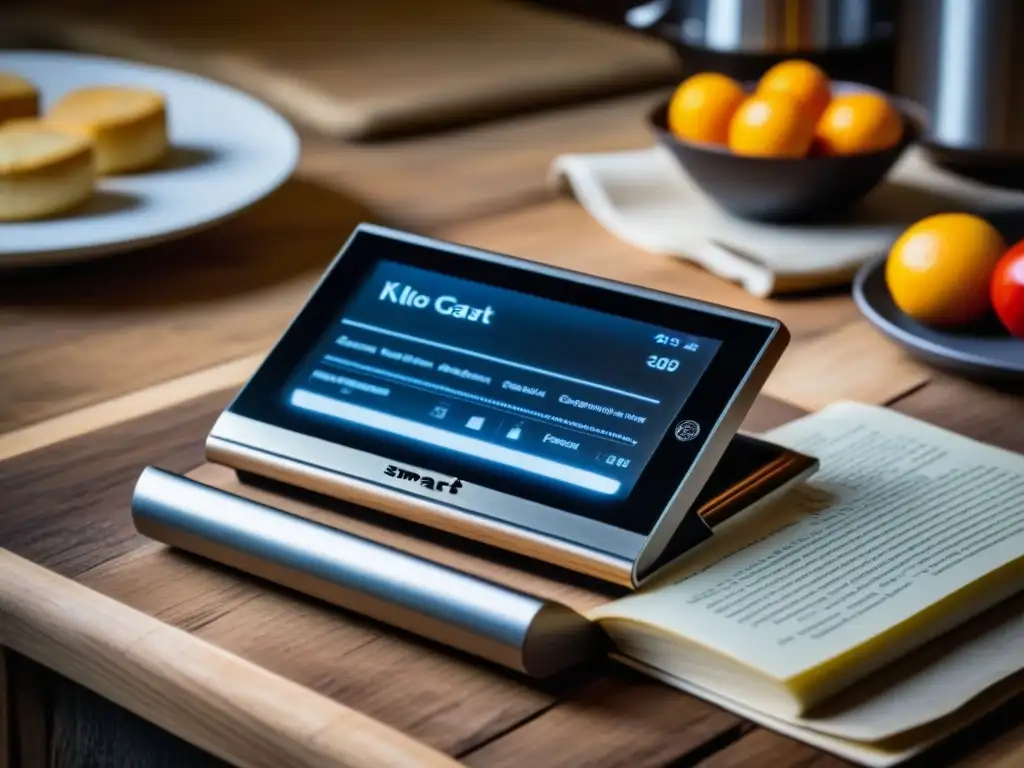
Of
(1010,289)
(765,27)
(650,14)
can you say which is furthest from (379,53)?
(1010,289)

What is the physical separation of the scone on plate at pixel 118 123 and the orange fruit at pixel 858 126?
0.51 metres

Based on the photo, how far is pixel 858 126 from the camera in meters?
1.13

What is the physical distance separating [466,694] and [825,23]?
104 cm

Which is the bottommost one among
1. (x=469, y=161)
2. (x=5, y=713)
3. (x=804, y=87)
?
(x=5, y=713)

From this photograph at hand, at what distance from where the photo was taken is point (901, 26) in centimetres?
140

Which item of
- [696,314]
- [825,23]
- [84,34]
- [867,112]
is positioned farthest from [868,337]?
[84,34]

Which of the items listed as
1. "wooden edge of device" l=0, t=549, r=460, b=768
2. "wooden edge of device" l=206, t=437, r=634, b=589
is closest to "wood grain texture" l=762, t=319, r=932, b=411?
"wooden edge of device" l=206, t=437, r=634, b=589

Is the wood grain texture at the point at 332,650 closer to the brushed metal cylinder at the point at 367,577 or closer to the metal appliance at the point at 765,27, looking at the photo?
the brushed metal cylinder at the point at 367,577

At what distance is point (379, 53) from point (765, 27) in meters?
0.40

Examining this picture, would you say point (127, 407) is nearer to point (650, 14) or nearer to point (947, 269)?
point (947, 269)

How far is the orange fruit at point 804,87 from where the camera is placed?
112cm

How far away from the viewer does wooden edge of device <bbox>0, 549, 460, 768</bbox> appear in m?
0.60

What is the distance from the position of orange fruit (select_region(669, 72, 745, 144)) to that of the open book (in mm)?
437

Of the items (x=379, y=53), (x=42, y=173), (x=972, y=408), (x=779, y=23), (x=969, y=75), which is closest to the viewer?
(x=972, y=408)
